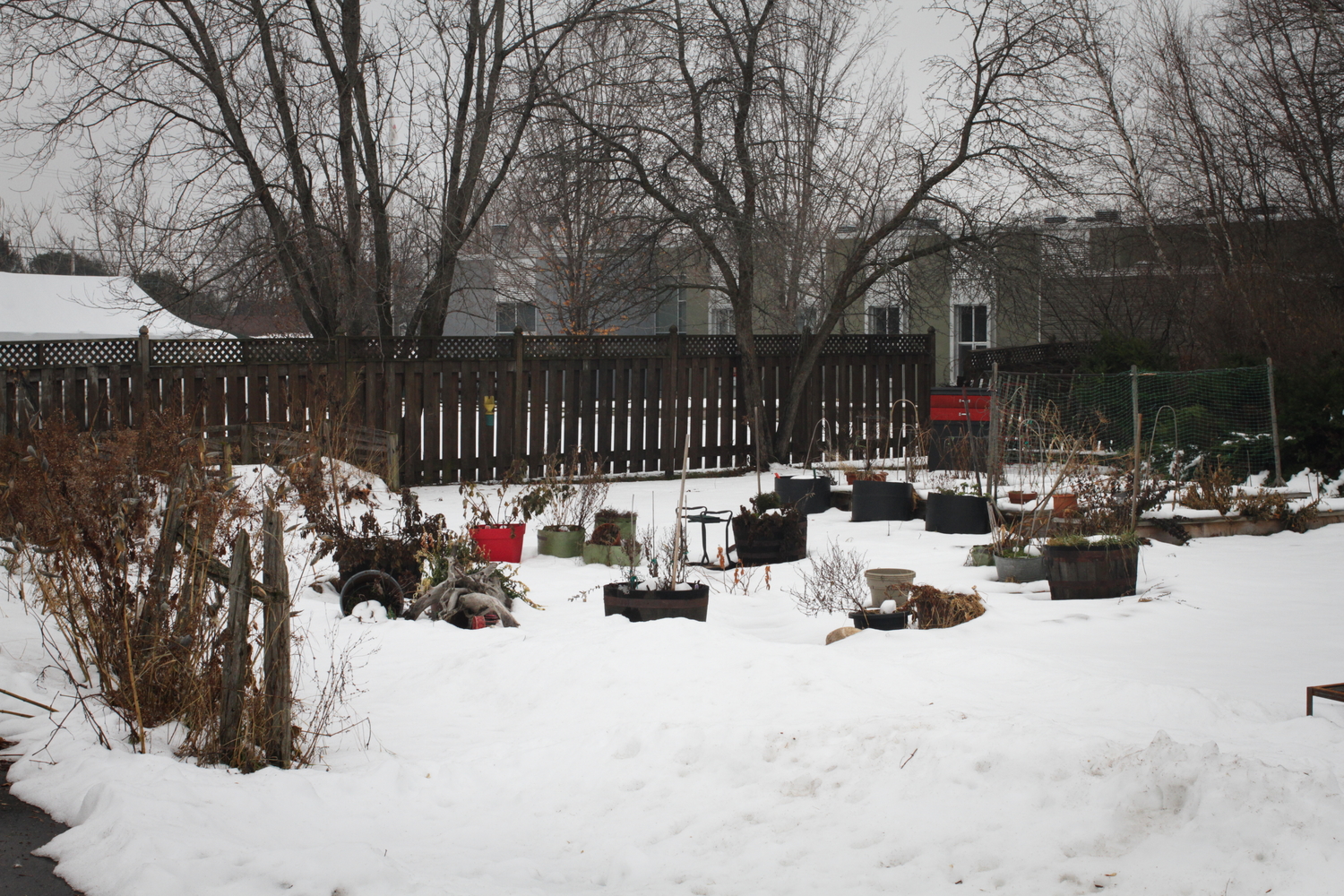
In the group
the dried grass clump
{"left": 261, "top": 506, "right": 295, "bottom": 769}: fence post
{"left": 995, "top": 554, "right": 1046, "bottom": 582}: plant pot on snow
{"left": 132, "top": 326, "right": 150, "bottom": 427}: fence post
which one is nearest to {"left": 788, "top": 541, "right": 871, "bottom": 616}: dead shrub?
the dried grass clump

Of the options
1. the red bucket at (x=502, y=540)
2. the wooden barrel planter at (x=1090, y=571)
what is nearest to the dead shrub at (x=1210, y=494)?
the wooden barrel planter at (x=1090, y=571)

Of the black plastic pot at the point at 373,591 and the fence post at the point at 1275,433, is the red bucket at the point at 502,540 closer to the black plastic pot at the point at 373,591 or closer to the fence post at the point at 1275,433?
the black plastic pot at the point at 373,591

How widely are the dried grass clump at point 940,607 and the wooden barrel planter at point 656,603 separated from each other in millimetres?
1207

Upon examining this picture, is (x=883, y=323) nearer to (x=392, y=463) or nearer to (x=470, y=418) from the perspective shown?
(x=470, y=418)

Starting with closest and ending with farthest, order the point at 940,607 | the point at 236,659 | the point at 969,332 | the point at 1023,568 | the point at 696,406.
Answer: the point at 236,659, the point at 940,607, the point at 1023,568, the point at 696,406, the point at 969,332

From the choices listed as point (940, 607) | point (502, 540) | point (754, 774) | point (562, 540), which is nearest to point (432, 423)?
point (562, 540)

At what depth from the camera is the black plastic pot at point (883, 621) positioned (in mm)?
6195

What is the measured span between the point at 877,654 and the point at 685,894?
8.07 feet

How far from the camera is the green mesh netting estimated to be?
459 inches

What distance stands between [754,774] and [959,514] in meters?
5.98

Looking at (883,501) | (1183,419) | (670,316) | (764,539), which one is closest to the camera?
(764,539)

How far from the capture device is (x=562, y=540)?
8695 mm

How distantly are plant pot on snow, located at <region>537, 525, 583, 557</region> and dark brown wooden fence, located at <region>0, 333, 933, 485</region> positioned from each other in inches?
99.0

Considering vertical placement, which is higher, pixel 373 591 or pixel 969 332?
pixel 969 332
